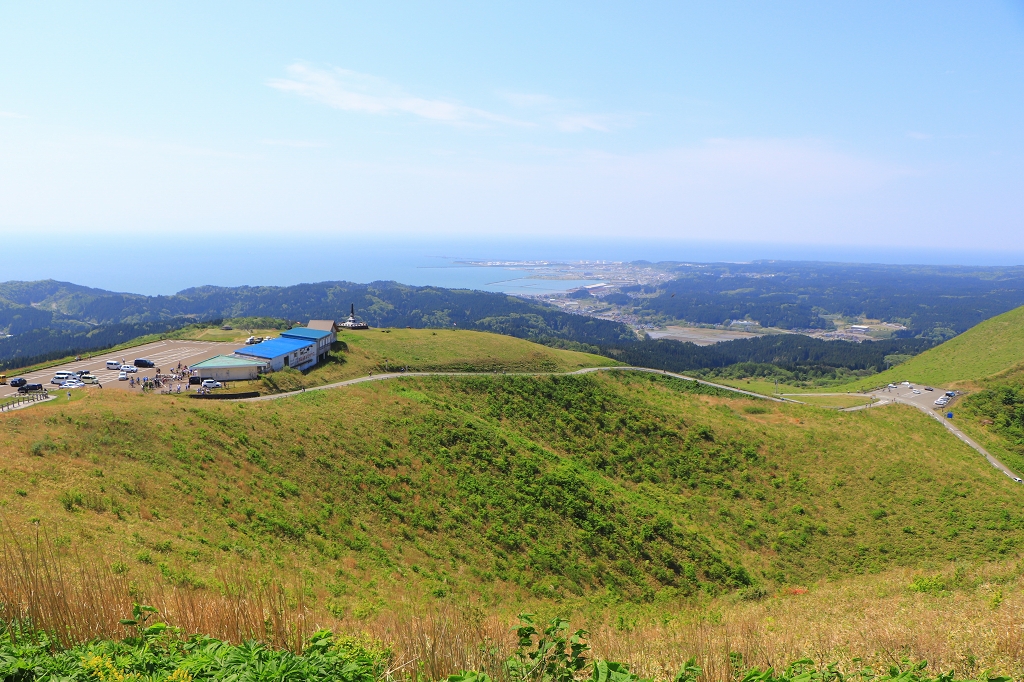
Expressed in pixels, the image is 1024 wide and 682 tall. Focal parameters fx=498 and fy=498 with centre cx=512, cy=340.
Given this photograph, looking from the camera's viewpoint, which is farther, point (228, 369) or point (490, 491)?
point (228, 369)

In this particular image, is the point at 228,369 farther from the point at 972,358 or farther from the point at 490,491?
the point at 972,358

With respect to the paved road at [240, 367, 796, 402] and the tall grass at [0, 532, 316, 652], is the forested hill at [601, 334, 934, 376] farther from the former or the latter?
the tall grass at [0, 532, 316, 652]

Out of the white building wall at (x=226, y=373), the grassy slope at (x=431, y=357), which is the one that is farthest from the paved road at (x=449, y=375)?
the white building wall at (x=226, y=373)

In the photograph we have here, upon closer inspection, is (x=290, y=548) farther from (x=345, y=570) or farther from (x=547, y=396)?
(x=547, y=396)

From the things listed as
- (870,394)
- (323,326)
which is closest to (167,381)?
(323,326)

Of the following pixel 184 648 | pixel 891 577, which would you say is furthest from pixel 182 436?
pixel 891 577

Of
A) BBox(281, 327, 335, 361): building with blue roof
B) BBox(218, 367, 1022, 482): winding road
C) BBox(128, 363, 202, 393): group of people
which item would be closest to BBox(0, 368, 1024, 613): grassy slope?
BBox(218, 367, 1022, 482): winding road

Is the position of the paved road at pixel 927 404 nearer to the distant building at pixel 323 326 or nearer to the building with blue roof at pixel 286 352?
the distant building at pixel 323 326
